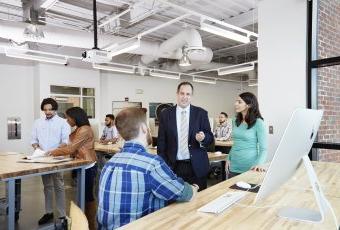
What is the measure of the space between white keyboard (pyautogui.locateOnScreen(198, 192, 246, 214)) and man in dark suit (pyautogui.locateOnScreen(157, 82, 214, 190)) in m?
0.87

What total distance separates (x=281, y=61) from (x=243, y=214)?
3209 mm

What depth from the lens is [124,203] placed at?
1.44 m

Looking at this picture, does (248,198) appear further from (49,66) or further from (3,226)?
(49,66)

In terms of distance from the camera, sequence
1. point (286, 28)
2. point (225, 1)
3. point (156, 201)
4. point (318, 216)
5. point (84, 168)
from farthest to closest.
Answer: point (225, 1) → point (286, 28) → point (84, 168) → point (156, 201) → point (318, 216)

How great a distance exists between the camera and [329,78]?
4340 millimetres

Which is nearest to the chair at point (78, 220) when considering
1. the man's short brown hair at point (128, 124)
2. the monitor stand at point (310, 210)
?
the man's short brown hair at point (128, 124)

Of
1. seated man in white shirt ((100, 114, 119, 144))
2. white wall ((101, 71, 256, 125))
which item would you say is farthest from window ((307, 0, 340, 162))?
white wall ((101, 71, 256, 125))

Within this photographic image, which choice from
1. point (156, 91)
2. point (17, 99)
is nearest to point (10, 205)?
point (17, 99)

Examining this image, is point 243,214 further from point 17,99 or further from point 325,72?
point 17,99

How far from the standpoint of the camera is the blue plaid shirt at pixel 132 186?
1437 millimetres

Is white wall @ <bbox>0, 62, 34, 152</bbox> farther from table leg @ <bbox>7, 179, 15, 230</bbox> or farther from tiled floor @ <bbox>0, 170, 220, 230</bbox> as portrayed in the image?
table leg @ <bbox>7, 179, 15, 230</bbox>

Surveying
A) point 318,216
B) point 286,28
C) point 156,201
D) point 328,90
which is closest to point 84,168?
point 156,201

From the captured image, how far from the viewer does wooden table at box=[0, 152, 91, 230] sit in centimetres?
291

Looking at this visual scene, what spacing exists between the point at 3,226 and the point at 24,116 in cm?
589
